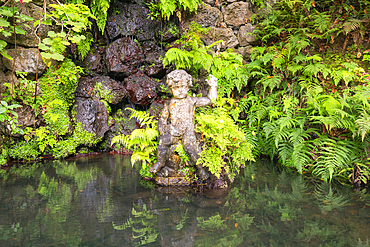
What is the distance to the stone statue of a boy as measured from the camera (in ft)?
11.8

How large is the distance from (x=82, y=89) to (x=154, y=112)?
2.35 m

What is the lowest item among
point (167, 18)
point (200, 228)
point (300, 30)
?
point (200, 228)

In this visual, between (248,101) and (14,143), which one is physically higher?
(248,101)

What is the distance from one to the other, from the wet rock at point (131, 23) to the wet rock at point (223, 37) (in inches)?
70.6

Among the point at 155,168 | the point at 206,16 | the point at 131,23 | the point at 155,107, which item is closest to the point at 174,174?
the point at 155,168

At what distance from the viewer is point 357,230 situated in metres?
2.37

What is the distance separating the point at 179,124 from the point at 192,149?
503 mm

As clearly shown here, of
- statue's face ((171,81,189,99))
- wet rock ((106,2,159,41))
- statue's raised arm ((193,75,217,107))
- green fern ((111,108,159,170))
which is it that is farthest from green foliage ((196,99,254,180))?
wet rock ((106,2,159,41))

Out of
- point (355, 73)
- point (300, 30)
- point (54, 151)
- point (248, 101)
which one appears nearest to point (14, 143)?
point (54, 151)

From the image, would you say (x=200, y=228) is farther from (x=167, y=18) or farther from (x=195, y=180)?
(x=167, y=18)

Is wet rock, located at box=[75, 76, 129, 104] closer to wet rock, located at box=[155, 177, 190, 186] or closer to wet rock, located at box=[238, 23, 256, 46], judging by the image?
wet rock, located at box=[155, 177, 190, 186]

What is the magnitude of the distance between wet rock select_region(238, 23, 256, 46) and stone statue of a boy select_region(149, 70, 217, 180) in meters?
3.68

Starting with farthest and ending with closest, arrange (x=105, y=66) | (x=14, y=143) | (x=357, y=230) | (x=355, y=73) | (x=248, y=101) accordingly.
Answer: (x=105, y=66) < (x=248, y=101) < (x=14, y=143) < (x=355, y=73) < (x=357, y=230)

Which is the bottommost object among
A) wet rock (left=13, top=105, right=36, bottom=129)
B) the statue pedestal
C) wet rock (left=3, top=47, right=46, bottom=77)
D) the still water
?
the still water
